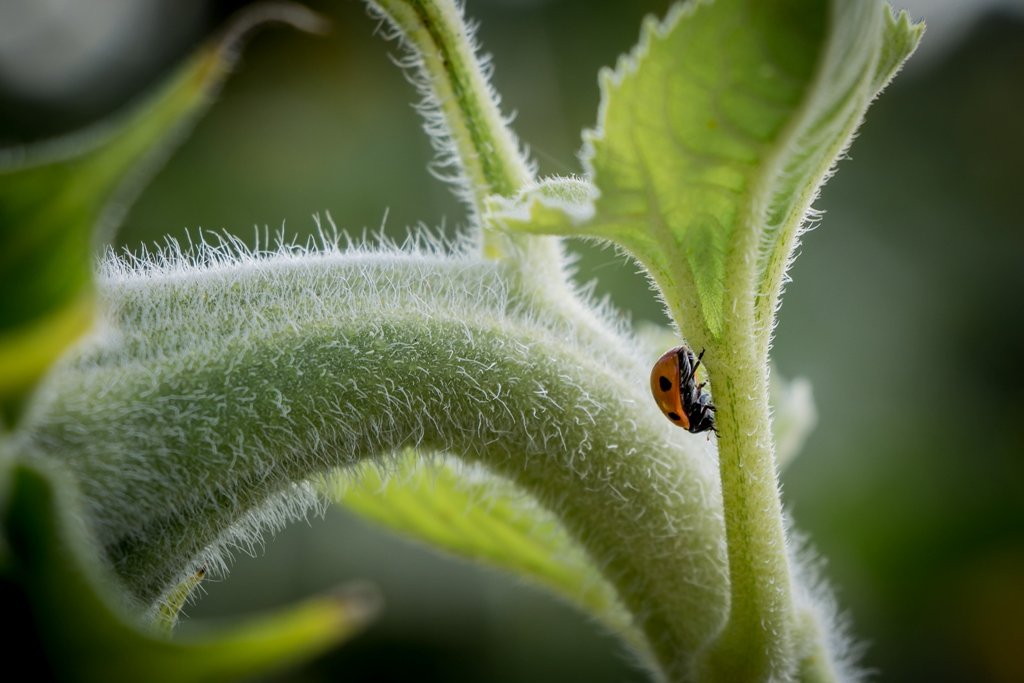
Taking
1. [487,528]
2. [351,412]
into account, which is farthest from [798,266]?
[351,412]

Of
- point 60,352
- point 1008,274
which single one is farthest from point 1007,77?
point 60,352

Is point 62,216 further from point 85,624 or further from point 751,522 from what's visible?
point 751,522

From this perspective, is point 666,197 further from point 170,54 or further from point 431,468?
point 170,54

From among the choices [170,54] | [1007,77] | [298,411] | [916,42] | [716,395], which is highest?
[170,54]

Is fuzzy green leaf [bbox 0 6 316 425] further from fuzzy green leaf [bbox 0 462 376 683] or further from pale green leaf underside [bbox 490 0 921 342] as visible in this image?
pale green leaf underside [bbox 490 0 921 342]

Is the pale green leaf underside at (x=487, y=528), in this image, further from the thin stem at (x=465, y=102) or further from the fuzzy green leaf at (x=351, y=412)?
the thin stem at (x=465, y=102)

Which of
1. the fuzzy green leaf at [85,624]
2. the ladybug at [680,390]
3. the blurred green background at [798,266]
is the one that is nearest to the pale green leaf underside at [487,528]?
the ladybug at [680,390]

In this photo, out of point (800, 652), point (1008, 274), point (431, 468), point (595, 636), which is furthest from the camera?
point (1008, 274)

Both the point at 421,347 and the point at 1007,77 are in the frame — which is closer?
the point at 421,347
